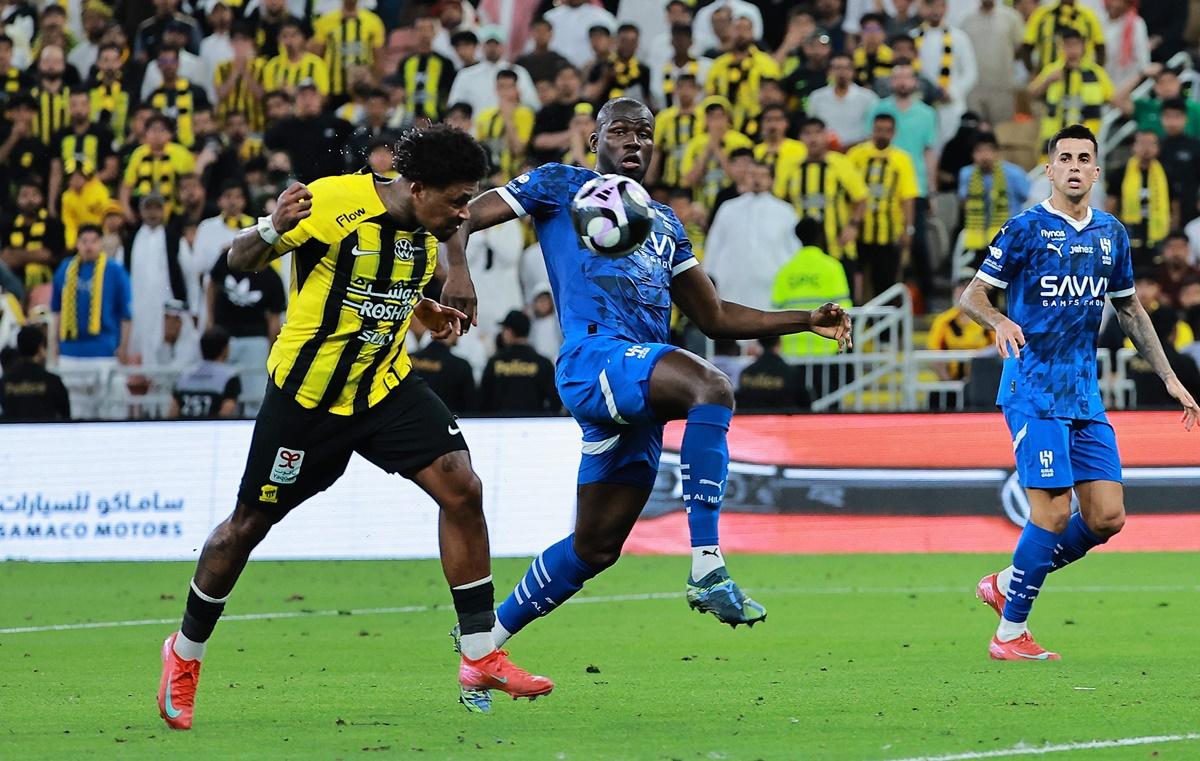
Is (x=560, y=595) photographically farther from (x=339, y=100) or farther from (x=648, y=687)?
(x=339, y=100)

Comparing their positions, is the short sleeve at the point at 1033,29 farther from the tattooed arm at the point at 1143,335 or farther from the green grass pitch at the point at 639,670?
the tattooed arm at the point at 1143,335

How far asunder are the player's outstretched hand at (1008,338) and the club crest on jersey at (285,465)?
3.16 meters

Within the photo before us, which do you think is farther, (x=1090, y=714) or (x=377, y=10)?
(x=377, y=10)

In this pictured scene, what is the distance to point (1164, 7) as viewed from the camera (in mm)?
20766

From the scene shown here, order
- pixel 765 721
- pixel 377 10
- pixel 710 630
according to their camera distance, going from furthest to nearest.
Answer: pixel 377 10
pixel 710 630
pixel 765 721

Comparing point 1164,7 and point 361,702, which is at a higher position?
point 1164,7

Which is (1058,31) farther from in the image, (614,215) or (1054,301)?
(614,215)

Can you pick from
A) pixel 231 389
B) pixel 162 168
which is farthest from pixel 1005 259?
pixel 162 168

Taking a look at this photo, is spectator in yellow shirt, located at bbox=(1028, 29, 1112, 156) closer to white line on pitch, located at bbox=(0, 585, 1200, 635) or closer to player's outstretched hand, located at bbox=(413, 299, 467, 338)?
white line on pitch, located at bbox=(0, 585, 1200, 635)

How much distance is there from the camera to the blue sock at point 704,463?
6629 millimetres

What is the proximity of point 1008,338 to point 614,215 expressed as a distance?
2.16 m

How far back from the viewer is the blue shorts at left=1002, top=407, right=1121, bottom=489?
28.2 ft

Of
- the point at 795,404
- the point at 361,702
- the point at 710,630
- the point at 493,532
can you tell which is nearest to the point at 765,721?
the point at 361,702

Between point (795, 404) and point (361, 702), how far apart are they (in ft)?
28.3
